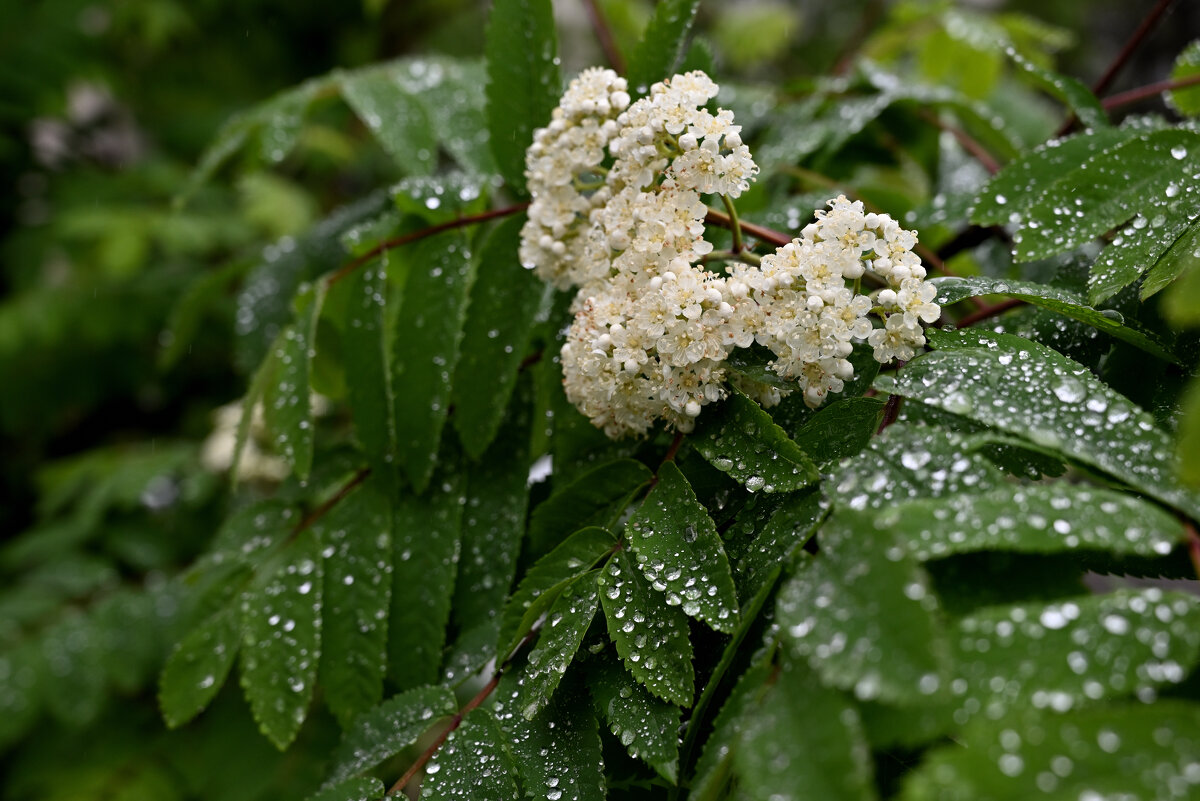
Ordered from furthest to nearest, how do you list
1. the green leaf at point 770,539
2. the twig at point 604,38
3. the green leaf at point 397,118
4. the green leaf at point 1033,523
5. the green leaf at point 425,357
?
1. the twig at point 604,38
2. the green leaf at point 397,118
3. the green leaf at point 425,357
4. the green leaf at point 770,539
5. the green leaf at point 1033,523

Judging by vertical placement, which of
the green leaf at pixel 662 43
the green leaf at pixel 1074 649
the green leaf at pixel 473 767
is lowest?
the green leaf at pixel 473 767

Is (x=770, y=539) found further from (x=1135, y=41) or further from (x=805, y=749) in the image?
(x=1135, y=41)

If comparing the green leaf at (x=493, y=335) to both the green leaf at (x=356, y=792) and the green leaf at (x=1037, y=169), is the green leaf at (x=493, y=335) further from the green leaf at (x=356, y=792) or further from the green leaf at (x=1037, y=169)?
the green leaf at (x=1037, y=169)

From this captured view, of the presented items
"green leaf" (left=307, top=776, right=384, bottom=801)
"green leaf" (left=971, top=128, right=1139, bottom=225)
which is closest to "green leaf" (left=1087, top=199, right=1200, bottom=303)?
"green leaf" (left=971, top=128, right=1139, bottom=225)

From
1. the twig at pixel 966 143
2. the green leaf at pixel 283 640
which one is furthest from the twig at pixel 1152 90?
the green leaf at pixel 283 640

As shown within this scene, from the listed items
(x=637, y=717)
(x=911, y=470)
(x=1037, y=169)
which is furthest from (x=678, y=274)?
(x=1037, y=169)

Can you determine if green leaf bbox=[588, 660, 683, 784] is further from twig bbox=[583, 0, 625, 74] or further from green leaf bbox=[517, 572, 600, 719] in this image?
twig bbox=[583, 0, 625, 74]

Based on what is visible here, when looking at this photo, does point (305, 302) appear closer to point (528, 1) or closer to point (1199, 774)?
point (528, 1)
